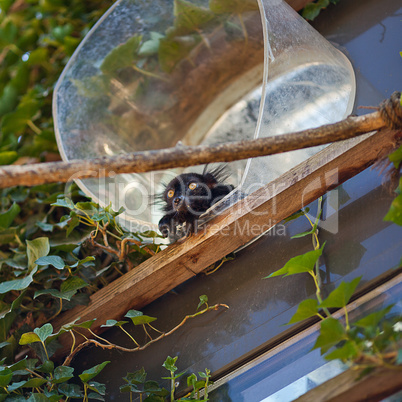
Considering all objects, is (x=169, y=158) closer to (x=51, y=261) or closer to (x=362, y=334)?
(x=362, y=334)

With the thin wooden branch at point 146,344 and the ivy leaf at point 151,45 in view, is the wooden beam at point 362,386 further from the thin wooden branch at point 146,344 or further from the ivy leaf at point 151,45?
the ivy leaf at point 151,45

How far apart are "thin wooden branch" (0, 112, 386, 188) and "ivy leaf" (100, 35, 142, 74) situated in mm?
1327

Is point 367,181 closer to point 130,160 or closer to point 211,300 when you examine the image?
point 211,300

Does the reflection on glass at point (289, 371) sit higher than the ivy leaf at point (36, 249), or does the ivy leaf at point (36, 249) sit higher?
the ivy leaf at point (36, 249)

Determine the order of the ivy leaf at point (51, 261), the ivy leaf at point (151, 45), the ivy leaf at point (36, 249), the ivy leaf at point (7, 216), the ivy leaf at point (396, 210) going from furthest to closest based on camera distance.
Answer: the ivy leaf at point (151, 45)
the ivy leaf at point (7, 216)
the ivy leaf at point (36, 249)
the ivy leaf at point (51, 261)
the ivy leaf at point (396, 210)

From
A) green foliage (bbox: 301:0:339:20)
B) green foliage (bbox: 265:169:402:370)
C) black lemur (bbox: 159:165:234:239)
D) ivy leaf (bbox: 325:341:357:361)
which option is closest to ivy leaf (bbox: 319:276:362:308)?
green foliage (bbox: 265:169:402:370)

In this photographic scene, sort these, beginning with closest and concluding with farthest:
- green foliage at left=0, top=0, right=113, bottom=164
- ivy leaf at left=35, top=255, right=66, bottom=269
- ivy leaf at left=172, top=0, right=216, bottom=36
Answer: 1. ivy leaf at left=35, top=255, right=66, bottom=269
2. ivy leaf at left=172, top=0, right=216, bottom=36
3. green foliage at left=0, top=0, right=113, bottom=164

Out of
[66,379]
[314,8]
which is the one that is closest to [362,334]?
[66,379]

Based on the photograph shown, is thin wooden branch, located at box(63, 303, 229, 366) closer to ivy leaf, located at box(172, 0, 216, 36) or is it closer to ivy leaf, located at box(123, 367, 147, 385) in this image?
ivy leaf, located at box(123, 367, 147, 385)

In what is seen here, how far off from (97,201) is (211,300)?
69 centimetres

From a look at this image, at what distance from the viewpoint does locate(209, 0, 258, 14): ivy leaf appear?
2.32 meters

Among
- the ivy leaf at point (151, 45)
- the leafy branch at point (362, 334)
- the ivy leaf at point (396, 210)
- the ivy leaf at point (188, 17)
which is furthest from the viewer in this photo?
the ivy leaf at point (151, 45)

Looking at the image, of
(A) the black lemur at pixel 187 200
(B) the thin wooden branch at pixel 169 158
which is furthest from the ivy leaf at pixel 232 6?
(B) the thin wooden branch at pixel 169 158

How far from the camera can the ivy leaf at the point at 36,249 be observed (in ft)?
6.40
